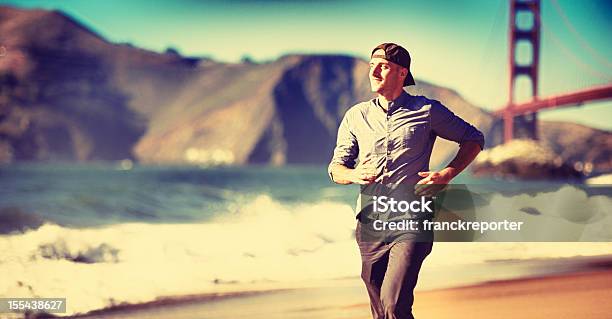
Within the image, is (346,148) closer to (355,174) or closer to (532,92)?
(355,174)

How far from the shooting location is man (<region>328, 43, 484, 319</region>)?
2.00 metres

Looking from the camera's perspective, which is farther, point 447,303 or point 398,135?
point 447,303

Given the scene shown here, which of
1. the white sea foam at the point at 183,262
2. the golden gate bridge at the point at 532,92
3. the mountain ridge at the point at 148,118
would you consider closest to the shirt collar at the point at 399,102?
the white sea foam at the point at 183,262

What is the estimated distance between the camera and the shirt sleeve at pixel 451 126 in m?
2.03

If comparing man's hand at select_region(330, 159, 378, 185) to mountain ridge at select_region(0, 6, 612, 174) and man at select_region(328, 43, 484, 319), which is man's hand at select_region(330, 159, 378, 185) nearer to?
man at select_region(328, 43, 484, 319)

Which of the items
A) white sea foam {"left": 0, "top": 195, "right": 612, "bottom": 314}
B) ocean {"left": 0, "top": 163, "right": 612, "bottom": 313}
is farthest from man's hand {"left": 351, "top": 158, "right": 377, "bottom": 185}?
white sea foam {"left": 0, "top": 195, "right": 612, "bottom": 314}

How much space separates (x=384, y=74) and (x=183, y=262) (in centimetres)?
295

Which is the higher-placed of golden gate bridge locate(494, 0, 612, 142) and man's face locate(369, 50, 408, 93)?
golden gate bridge locate(494, 0, 612, 142)

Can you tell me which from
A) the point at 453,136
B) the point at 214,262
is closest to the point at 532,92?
the point at 214,262

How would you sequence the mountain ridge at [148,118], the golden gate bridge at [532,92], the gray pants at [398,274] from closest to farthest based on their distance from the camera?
the gray pants at [398,274], the golden gate bridge at [532,92], the mountain ridge at [148,118]

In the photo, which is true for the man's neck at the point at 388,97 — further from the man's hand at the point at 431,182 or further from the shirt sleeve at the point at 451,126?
the man's hand at the point at 431,182

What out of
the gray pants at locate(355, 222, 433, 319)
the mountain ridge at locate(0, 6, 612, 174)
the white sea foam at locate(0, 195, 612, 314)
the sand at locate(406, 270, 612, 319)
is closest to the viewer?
the gray pants at locate(355, 222, 433, 319)

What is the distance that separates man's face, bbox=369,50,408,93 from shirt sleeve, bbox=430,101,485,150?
115 mm

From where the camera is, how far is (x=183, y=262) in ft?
15.4
